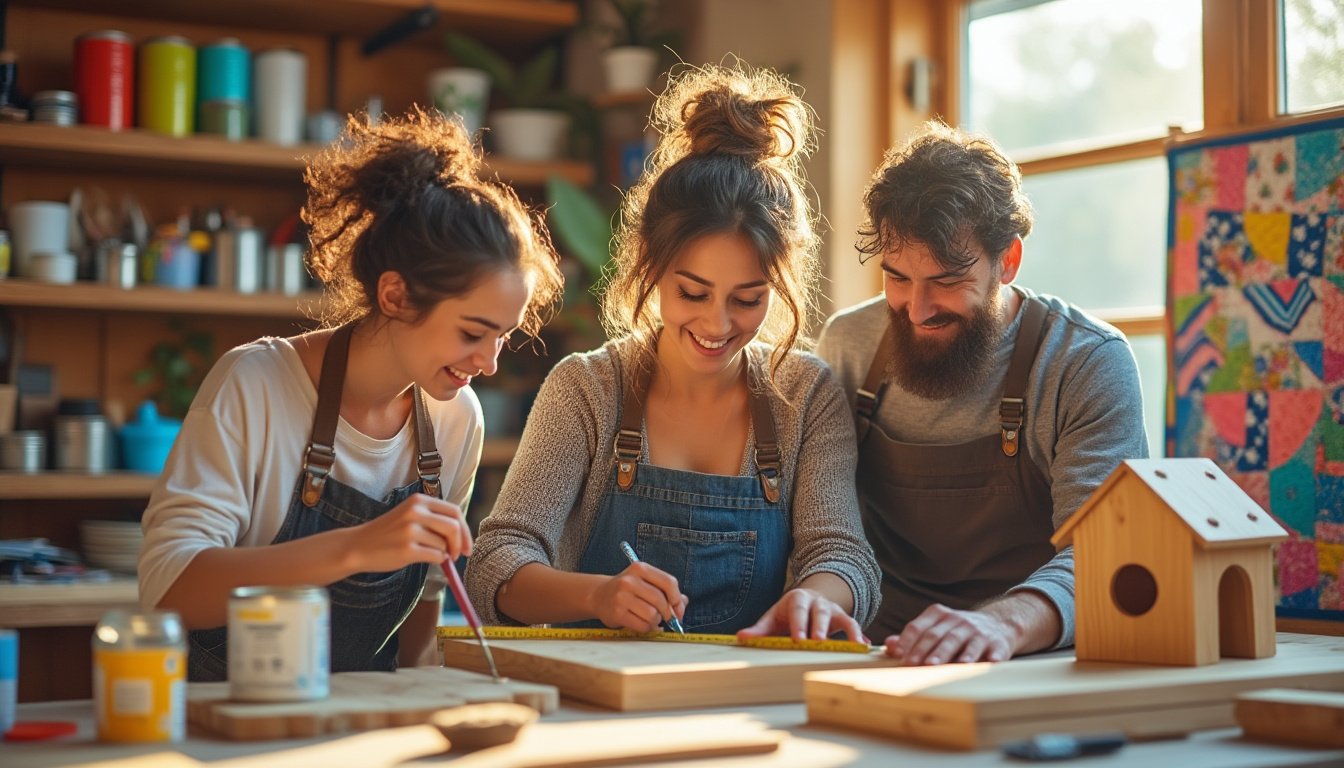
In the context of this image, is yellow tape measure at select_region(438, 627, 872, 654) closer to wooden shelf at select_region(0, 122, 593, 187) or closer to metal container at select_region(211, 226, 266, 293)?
wooden shelf at select_region(0, 122, 593, 187)

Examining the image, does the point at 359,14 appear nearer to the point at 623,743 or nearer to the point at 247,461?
the point at 247,461

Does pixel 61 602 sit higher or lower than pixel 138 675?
lower

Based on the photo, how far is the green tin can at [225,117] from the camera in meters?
3.71

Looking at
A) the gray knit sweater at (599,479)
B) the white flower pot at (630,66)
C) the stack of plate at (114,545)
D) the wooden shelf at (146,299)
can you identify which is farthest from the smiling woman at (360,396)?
the white flower pot at (630,66)

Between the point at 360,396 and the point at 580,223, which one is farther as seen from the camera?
the point at 580,223

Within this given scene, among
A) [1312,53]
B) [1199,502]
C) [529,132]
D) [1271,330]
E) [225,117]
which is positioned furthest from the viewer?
[529,132]

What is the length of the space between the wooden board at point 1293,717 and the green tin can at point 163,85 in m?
3.10

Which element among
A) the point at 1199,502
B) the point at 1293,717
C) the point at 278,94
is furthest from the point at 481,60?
the point at 1293,717

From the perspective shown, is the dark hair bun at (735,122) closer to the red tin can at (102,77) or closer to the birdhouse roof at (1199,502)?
the birdhouse roof at (1199,502)

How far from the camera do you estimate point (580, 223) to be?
3.84 metres

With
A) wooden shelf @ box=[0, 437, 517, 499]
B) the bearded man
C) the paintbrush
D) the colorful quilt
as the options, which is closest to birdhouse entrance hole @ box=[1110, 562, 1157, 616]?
the bearded man

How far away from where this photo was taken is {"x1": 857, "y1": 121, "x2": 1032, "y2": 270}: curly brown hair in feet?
7.03

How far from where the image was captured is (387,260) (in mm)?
1911

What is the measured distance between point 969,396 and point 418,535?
105cm
